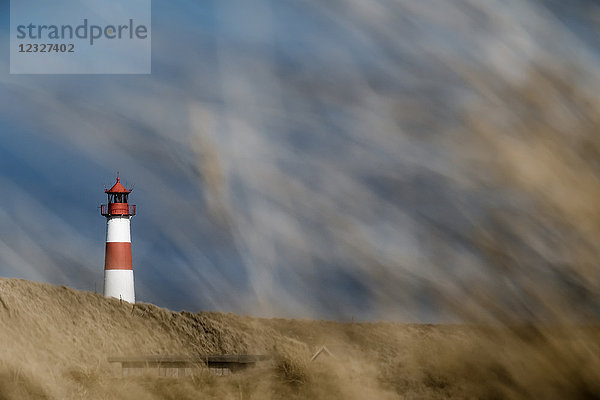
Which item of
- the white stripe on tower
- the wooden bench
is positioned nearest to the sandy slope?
the wooden bench

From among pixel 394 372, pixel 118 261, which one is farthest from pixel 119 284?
pixel 394 372

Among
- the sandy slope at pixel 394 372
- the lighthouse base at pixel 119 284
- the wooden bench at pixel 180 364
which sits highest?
the lighthouse base at pixel 119 284

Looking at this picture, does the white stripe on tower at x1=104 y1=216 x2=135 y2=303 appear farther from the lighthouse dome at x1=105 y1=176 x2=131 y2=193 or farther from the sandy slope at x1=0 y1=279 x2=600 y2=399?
the sandy slope at x1=0 y1=279 x2=600 y2=399

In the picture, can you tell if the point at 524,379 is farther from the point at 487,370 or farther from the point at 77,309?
the point at 77,309

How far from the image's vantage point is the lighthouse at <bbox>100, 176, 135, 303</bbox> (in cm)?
4719

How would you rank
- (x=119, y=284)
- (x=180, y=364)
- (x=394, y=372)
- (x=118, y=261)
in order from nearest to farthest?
(x=394, y=372) → (x=180, y=364) → (x=118, y=261) → (x=119, y=284)

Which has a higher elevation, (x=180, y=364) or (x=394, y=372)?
(x=180, y=364)

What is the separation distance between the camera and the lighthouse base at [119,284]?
47.2 meters

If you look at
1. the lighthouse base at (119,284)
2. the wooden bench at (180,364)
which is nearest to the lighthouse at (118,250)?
the lighthouse base at (119,284)

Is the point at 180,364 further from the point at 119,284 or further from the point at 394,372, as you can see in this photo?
the point at 119,284

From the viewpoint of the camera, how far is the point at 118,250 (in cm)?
4731

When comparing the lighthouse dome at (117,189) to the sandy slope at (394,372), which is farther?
the lighthouse dome at (117,189)

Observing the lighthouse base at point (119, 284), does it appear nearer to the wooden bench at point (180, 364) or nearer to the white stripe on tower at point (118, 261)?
the white stripe on tower at point (118, 261)

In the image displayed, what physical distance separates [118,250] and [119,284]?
1.71 meters
